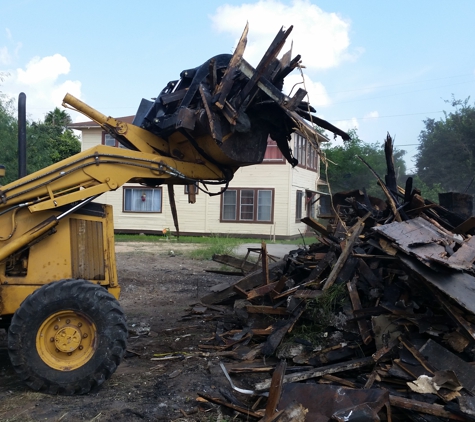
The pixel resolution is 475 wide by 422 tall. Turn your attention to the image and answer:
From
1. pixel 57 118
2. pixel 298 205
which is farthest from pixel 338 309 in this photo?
pixel 57 118

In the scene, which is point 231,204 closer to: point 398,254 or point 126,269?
point 126,269

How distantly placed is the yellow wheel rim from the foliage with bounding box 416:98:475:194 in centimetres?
2556

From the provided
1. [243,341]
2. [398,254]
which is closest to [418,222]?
[398,254]

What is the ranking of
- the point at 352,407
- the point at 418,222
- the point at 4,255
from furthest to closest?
1. the point at 418,222
2. the point at 4,255
3. the point at 352,407

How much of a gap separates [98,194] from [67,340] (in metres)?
1.55

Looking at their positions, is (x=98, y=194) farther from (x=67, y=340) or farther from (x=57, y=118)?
(x=57, y=118)

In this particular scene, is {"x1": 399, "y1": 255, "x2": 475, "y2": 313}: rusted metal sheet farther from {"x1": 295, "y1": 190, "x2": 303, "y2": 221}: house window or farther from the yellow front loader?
{"x1": 295, "y1": 190, "x2": 303, "y2": 221}: house window

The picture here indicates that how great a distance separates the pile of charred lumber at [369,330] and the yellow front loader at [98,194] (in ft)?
4.71

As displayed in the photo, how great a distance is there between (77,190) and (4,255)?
1.00 m

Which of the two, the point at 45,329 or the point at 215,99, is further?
the point at 215,99

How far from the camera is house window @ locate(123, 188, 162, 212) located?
25344 millimetres

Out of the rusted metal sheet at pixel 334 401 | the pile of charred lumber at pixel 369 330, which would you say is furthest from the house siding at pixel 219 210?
the rusted metal sheet at pixel 334 401

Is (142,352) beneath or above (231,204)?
beneath

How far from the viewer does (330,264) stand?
22.3 ft
